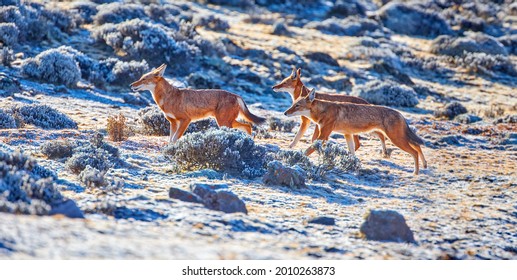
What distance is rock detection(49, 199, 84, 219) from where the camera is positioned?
275 inches

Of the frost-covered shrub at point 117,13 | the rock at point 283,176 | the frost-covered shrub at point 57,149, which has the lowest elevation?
the frost-covered shrub at point 57,149

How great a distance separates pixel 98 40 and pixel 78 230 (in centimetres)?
1810

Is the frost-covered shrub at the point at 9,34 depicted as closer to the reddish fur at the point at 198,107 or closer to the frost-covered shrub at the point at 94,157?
the reddish fur at the point at 198,107

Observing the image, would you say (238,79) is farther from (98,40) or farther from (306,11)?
(306,11)

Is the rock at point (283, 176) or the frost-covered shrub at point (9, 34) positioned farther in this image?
the frost-covered shrub at point (9, 34)

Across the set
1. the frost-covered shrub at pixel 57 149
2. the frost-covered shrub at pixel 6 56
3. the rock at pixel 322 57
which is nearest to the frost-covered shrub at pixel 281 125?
the frost-covered shrub at pixel 57 149

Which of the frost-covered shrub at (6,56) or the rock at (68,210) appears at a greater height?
the rock at (68,210)

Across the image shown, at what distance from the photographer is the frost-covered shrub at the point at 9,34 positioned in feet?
68.3

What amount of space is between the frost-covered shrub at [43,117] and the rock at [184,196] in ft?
21.5

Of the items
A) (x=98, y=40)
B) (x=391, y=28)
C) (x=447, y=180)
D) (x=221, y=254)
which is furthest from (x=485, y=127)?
(x=391, y=28)

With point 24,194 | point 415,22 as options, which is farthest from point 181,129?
point 415,22

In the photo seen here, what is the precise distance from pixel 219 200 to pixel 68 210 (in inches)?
72.0

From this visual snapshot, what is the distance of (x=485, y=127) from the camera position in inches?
740

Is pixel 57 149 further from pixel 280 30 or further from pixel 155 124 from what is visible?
pixel 280 30
